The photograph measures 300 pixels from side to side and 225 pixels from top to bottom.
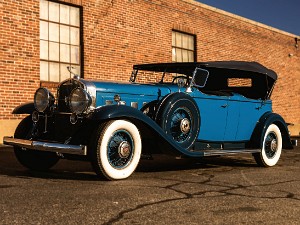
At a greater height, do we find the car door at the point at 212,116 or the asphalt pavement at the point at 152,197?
the car door at the point at 212,116

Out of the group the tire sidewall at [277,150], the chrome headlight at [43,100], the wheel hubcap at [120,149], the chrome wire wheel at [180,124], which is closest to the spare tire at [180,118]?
the chrome wire wheel at [180,124]

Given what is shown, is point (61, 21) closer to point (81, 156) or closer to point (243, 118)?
point (243, 118)

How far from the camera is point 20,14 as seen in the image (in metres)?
10.3

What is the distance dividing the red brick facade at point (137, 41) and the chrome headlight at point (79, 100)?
5.26m

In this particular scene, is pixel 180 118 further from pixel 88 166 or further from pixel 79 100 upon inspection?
pixel 88 166

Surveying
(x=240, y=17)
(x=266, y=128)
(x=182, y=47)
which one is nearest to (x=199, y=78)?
Answer: (x=266, y=128)

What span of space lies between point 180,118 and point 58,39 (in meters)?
6.22

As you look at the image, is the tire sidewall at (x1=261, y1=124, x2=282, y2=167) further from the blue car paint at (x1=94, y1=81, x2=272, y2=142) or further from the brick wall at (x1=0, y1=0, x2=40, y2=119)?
the brick wall at (x1=0, y1=0, x2=40, y2=119)

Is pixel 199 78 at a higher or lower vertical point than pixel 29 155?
higher

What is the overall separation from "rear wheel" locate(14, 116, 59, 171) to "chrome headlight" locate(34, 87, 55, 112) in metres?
Result: 0.33

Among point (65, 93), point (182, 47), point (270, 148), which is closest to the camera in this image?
point (65, 93)

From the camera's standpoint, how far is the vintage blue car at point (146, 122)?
16.5 ft

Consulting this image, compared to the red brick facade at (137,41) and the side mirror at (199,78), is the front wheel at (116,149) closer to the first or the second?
the side mirror at (199,78)

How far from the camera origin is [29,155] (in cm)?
593
